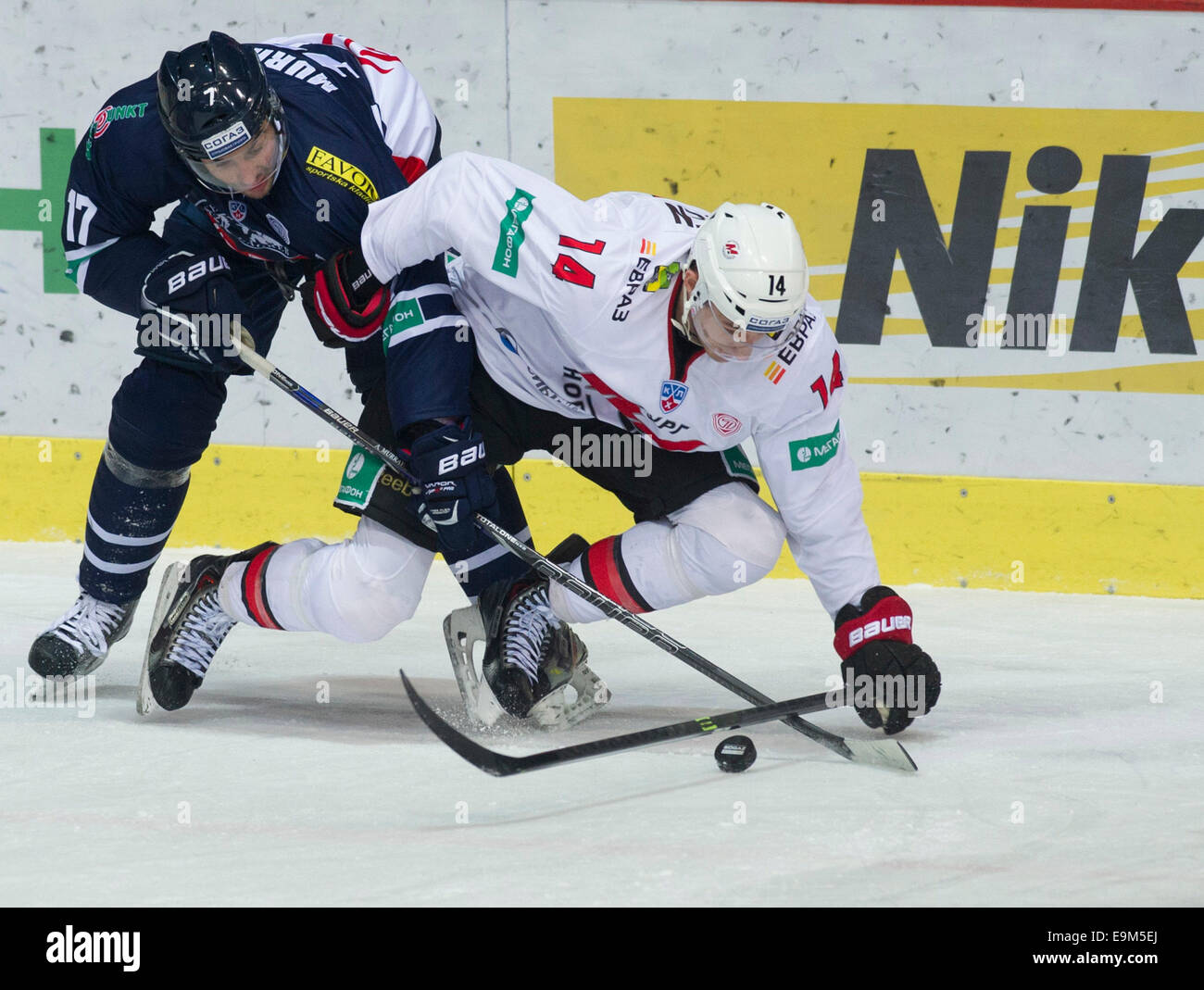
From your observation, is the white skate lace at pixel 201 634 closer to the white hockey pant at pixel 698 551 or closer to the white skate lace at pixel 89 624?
the white skate lace at pixel 89 624

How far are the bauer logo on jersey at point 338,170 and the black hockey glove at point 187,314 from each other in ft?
0.86

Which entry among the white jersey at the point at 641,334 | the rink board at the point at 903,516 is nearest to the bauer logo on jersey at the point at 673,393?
the white jersey at the point at 641,334

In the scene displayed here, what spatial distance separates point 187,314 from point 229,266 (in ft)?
0.65

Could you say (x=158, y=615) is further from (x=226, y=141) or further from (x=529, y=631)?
(x=226, y=141)

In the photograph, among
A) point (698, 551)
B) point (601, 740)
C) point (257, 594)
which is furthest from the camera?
point (257, 594)

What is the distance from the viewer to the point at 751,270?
7.45 feet

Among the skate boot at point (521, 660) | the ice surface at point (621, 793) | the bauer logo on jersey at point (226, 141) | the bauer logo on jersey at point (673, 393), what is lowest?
the ice surface at point (621, 793)

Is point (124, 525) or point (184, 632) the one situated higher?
point (124, 525)

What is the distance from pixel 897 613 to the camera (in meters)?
2.52

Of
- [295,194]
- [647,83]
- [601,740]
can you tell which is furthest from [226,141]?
[647,83]

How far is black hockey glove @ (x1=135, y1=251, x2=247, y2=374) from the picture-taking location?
270 centimetres

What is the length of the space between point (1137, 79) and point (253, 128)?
228cm

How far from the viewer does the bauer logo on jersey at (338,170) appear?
8.82ft

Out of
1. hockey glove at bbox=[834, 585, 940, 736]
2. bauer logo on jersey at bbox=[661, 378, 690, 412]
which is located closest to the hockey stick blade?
hockey glove at bbox=[834, 585, 940, 736]
